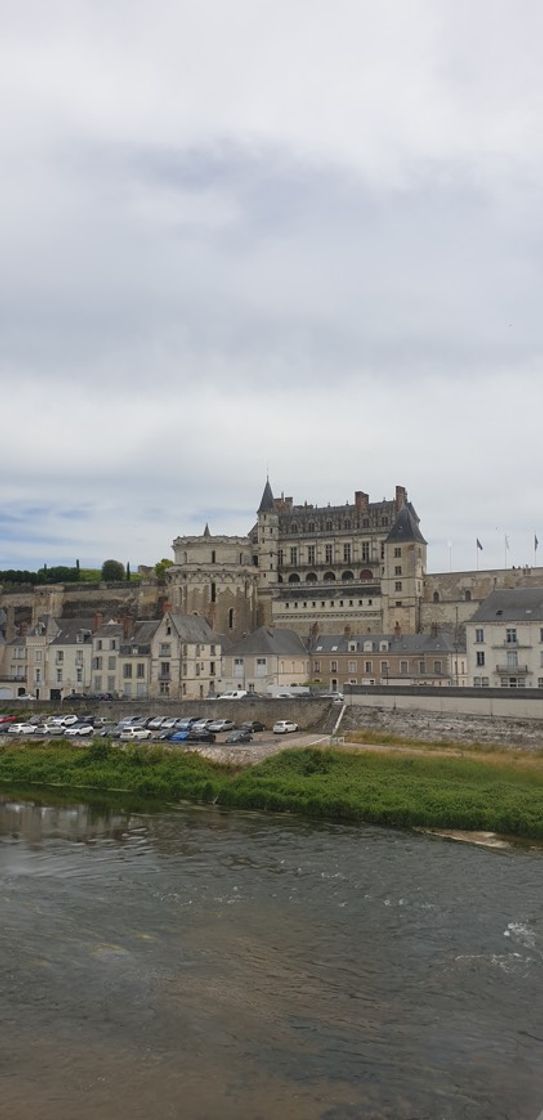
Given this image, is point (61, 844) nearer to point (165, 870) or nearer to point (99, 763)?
point (165, 870)

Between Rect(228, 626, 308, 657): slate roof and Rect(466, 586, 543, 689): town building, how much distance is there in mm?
14675

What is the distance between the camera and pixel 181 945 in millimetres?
16031

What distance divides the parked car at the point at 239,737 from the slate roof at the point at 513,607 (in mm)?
11642

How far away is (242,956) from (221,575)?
5621 cm

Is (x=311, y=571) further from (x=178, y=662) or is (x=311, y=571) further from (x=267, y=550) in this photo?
(x=178, y=662)

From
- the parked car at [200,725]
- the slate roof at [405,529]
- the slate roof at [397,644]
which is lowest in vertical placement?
the parked car at [200,725]

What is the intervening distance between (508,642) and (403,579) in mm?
27170

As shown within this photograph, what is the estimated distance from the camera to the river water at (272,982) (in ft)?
36.2

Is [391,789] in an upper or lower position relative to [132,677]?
lower

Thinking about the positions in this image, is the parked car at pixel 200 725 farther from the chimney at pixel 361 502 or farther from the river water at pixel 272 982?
the chimney at pixel 361 502

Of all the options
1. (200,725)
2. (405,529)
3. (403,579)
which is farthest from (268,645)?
(405,529)

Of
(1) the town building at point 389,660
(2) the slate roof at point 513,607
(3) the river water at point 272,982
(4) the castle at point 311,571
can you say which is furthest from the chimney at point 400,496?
(3) the river water at point 272,982

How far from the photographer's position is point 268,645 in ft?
177

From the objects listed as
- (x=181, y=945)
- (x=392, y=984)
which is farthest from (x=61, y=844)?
(x=392, y=984)
